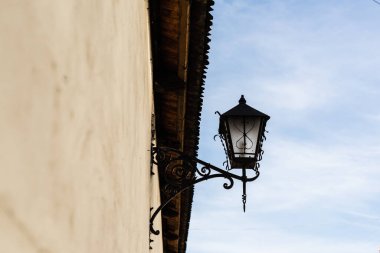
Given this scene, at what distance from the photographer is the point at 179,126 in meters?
8.16

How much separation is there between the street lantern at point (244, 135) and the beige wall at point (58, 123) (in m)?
3.47

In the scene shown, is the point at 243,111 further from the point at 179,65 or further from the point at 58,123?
the point at 58,123

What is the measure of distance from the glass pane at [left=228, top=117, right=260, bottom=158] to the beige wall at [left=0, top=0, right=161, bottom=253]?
3.49 meters

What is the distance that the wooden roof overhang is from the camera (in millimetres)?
5719

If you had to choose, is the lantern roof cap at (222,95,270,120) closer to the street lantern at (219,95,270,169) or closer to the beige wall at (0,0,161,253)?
the street lantern at (219,95,270,169)

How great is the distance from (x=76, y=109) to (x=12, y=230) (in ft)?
2.07

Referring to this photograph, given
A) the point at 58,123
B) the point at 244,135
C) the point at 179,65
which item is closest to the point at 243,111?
the point at 244,135

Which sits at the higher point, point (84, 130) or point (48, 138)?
point (84, 130)

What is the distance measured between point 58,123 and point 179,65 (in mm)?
5132

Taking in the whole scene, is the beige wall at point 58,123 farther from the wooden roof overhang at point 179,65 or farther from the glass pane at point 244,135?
the glass pane at point 244,135

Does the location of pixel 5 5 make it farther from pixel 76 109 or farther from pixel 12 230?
pixel 76 109

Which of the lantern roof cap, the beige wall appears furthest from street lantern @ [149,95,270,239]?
the beige wall

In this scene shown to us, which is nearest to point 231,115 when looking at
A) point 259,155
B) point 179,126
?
point 259,155

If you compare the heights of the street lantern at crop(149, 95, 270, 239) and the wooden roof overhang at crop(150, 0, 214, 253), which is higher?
the wooden roof overhang at crop(150, 0, 214, 253)
